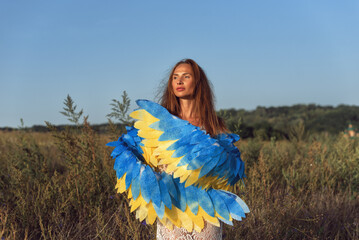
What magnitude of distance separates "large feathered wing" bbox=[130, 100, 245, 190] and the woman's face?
0.69ft

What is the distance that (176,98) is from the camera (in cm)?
224

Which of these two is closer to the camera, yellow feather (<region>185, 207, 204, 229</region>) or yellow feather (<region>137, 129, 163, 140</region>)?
yellow feather (<region>185, 207, 204, 229</region>)

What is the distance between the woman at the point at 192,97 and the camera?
6.98 feet

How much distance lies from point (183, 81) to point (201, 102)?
178mm

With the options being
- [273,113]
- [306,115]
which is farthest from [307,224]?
[273,113]

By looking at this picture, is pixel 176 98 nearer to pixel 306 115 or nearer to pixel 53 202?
pixel 53 202

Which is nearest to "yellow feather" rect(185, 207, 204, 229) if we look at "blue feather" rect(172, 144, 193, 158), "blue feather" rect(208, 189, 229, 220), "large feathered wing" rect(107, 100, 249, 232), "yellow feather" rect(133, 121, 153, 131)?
"large feathered wing" rect(107, 100, 249, 232)

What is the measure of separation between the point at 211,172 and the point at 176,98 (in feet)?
2.02

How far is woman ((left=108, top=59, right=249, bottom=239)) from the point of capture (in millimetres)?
1810

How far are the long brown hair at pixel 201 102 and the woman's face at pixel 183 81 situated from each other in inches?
1.6

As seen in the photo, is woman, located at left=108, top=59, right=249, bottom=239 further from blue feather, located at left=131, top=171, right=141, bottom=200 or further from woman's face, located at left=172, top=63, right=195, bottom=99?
woman's face, located at left=172, top=63, right=195, bottom=99

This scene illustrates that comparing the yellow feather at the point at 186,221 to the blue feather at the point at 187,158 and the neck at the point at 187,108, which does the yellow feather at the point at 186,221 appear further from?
the neck at the point at 187,108

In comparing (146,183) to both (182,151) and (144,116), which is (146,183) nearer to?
(182,151)

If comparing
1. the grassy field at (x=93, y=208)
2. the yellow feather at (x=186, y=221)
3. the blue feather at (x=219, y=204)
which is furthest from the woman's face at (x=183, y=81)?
the grassy field at (x=93, y=208)
